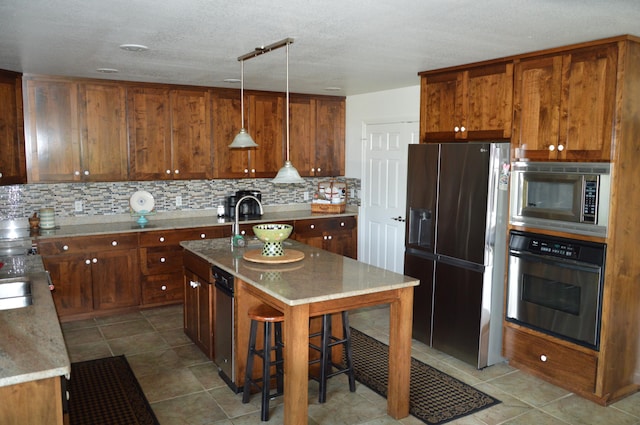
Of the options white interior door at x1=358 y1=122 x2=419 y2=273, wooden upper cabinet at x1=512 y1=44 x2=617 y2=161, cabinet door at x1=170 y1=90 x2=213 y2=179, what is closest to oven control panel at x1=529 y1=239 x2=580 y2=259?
wooden upper cabinet at x1=512 y1=44 x2=617 y2=161

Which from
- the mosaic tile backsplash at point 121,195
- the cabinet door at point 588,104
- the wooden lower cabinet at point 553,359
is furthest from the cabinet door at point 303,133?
the cabinet door at point 588,104

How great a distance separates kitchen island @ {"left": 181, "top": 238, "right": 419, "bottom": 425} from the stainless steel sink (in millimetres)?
1151

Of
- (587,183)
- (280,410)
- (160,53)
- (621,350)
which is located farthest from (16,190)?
(621,350)

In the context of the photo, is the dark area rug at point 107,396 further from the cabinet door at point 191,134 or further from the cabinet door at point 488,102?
the cabinet door at point 488,102

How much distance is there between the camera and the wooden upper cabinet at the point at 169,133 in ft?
17.9

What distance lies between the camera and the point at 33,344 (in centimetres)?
216

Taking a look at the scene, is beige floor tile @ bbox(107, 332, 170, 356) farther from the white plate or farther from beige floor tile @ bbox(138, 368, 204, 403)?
the white plate

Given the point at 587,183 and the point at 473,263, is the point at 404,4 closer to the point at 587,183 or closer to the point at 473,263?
the point at 587,183

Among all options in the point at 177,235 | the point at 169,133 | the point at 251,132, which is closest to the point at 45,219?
the point at 177,235

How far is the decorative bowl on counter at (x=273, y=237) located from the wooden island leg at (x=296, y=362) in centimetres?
88

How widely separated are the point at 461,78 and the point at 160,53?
237cm

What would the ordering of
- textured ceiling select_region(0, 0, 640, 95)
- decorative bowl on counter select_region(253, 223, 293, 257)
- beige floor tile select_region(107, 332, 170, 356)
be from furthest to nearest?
beige floor tile select_region(107, 332, 170, 356), decorative bowl on counter select_region(253, 223, 293, 257), textured ceiling select_region(0, 0, 640, 95)

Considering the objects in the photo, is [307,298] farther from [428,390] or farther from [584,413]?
[584,413]

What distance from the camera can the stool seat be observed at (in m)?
3.19
